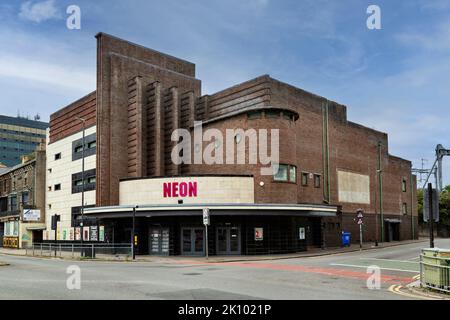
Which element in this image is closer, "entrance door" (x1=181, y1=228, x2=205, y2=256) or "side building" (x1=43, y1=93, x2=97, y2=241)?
"entrance door" (x1=181, y1=228, x2=205, y2=256)

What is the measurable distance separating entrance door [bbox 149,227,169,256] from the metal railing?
24798 mm

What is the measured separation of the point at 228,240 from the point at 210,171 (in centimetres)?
873

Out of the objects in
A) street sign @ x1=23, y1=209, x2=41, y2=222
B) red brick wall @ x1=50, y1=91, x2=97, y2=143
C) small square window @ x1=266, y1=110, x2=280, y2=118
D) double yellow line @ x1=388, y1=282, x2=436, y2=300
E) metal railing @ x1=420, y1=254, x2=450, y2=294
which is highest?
red brick wall @ x1=50, y1=91, x2=97, y2=143

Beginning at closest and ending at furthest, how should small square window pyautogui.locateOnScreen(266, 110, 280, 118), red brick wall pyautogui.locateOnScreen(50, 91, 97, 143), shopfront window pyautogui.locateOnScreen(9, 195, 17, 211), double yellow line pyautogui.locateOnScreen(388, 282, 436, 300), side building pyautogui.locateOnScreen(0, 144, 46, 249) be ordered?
double yellow line pyautogui.locateOnScreen(388, 282, 436, 300)
small square window pyautogui.locateOnScreen(266, 110, 280, 118)
red brick wall pyautogui.locateOnScreen(50, 91, 97, 143)
side building pyautogui.locateOnScreen(0, 144, 46, 249)
shopfront window pyautogui.locateOnScreen(9, 195, 17, 211)

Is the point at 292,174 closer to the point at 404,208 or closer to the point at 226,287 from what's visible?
the point at 226,287

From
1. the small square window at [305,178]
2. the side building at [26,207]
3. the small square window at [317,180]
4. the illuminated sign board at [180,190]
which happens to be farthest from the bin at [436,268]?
the side building at [26,207]

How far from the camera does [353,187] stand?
180ft

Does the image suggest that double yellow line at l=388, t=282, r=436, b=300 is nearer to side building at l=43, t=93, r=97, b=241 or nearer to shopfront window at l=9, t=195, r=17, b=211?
side building at l=43, t=93, r=97, b=241

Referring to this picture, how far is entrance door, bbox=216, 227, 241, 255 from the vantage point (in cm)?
3731

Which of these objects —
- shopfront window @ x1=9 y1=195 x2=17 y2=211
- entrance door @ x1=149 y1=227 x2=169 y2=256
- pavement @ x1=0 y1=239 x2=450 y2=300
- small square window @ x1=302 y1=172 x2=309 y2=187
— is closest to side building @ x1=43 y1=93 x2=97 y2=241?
shopfront window @ x1=9 y1=195 x2=17 y2=211
